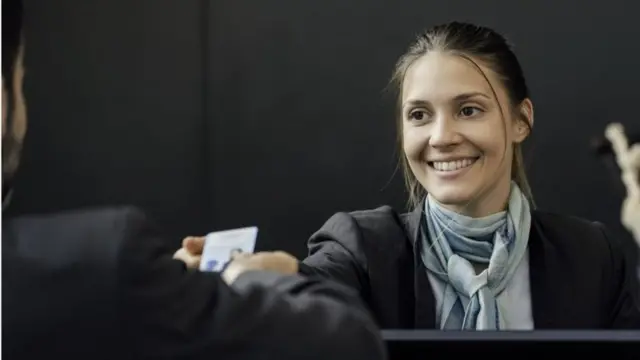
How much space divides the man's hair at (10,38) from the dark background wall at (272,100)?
1.02ft

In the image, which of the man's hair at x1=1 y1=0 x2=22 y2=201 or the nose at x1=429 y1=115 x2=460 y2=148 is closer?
the man's hair at x1=1 y1=0 x2=22 y2=201

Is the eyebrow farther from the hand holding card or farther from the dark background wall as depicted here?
the hand holding card

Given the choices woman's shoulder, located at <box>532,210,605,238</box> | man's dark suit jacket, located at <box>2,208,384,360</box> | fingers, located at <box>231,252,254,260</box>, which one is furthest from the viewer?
woman's shoulder, located at <box>532,210,605,238</box>

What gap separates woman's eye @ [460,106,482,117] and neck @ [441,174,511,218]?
0.34 ft

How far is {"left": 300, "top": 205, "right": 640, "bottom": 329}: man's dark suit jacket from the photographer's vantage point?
1117 mm

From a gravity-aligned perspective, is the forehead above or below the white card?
above

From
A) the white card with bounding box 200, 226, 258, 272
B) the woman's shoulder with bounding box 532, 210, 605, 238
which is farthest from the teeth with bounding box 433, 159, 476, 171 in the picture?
the white card with bounding box 200, 226, 258, 272

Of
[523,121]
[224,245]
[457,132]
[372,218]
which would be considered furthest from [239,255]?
[523,121]

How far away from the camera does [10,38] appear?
858 millimetres

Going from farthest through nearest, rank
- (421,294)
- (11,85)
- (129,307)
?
(421,294)
(11,85)
(129,307)

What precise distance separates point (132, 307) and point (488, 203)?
635 mm

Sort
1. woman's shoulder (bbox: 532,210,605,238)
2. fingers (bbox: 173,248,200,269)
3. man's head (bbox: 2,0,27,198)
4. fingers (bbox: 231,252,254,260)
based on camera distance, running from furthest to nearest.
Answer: woman's shoulder (bbox: 532,210,605,238) < fingers (bbox: 173,248,200,269) < fingers (bbox: 231,252,254,260) < man's head (bbox: 2,0,27,198)

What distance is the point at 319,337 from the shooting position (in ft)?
2.35

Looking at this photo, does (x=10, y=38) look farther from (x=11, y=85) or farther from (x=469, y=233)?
(x=469, y=233)
